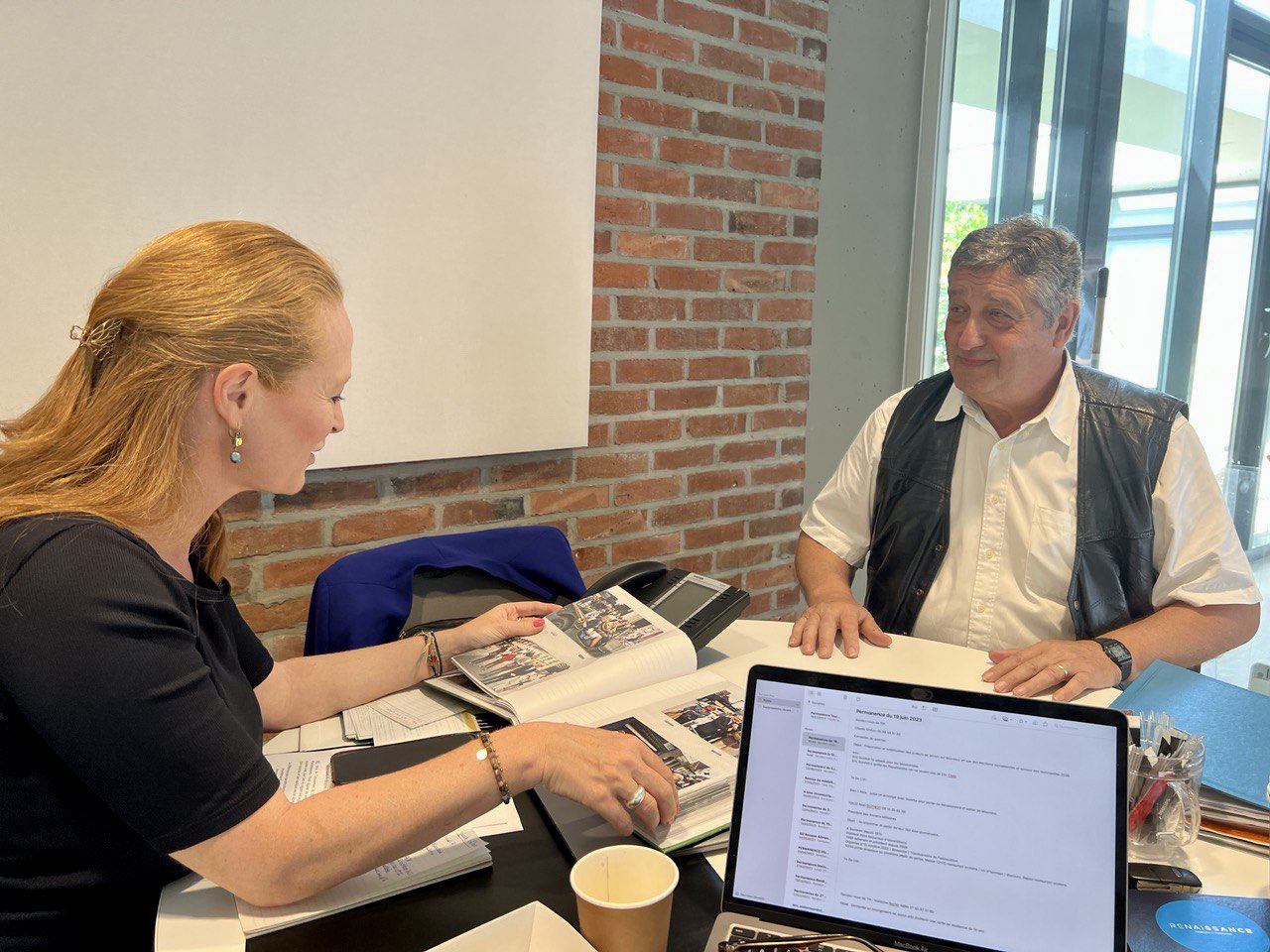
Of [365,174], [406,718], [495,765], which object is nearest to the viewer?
[495,765]

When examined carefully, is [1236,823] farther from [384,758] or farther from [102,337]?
[102,337]

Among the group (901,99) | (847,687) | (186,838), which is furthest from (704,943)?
(901,99)

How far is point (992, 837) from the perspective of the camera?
0.83 meters

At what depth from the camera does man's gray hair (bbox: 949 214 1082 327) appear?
193cm

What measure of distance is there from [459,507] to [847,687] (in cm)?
171

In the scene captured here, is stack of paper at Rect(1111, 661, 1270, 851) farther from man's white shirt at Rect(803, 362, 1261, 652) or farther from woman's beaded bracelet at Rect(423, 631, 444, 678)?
woman's beaded bracelet at Rect(423, 631, 444, 678)

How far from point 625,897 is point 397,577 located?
101 centimetres

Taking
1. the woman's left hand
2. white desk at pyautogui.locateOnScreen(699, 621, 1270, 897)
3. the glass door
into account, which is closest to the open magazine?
the woman's left hand

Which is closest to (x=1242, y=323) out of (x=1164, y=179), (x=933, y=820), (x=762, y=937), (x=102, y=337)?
(x=1164, y=179)

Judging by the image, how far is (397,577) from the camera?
Result: 1.78 metres

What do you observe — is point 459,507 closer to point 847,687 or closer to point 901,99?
point 847,687

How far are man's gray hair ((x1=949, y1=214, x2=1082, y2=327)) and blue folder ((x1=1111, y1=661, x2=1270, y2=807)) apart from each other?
2.70ft

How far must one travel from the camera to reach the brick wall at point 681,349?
93.3 inches

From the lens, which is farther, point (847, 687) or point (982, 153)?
point (982, 153)
